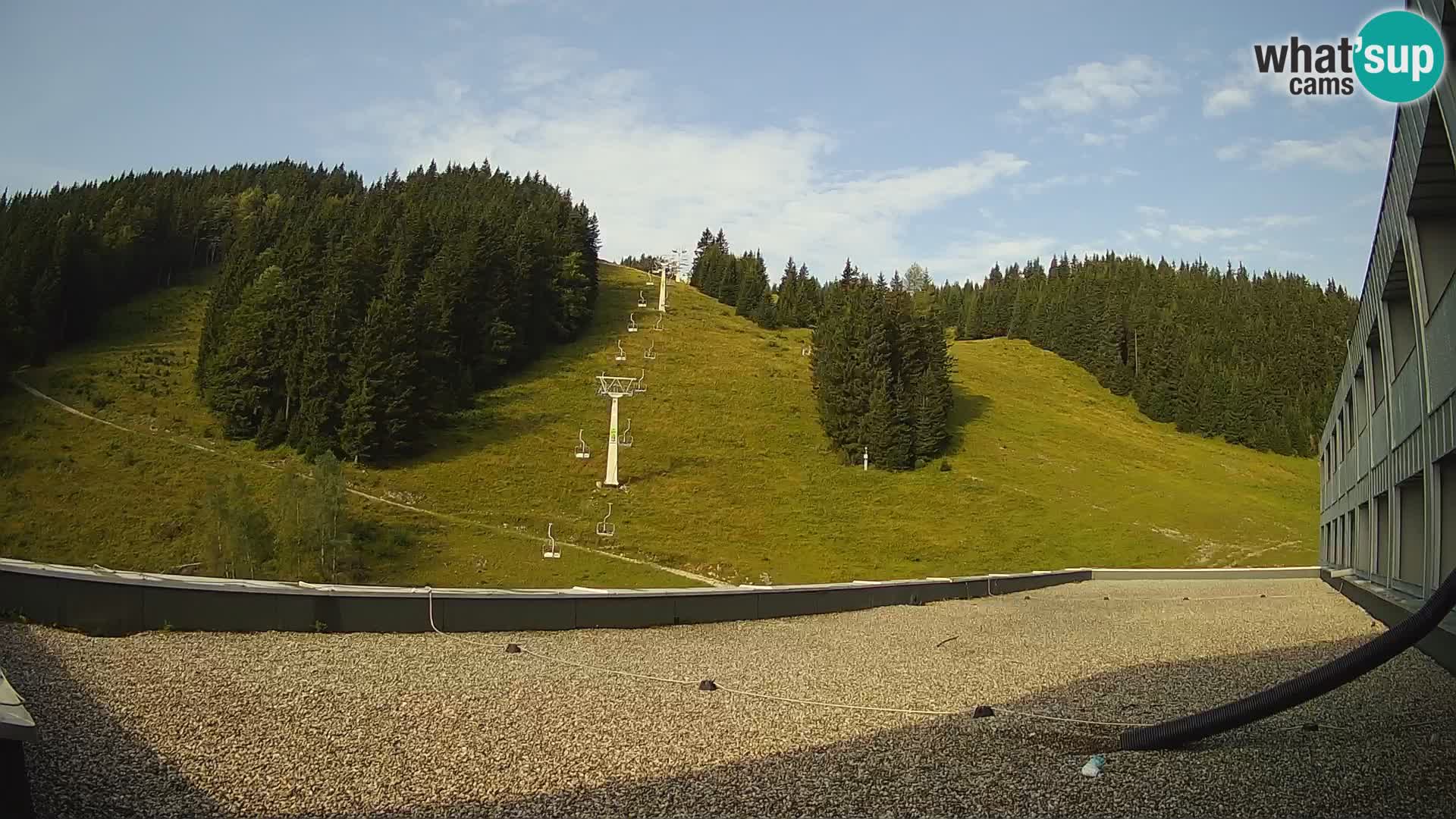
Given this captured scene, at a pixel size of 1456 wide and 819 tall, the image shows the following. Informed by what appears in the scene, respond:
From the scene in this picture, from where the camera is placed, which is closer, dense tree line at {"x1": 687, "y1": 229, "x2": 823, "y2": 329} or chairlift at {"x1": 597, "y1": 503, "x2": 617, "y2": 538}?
chairlift at {"x1": 597, "y1": 503, "x2": 617, "y2": 538}

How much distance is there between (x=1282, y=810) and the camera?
6.31 meters

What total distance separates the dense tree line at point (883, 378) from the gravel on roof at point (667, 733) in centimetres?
4944

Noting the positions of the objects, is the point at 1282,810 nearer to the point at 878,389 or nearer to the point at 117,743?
the point at 117,743

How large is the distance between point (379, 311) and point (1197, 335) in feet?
314

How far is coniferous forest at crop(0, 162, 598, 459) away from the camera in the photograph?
56969 mm

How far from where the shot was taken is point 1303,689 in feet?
24.7

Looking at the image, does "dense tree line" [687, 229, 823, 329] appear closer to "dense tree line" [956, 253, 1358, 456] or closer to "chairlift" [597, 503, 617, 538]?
"dense tree line" [956, 253, 1358, 456]

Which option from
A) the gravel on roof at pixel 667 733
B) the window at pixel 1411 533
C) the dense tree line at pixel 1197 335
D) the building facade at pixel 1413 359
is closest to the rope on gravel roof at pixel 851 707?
the gravel on roof at pixel 667 733

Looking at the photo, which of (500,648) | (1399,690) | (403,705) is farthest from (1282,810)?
(500,648)

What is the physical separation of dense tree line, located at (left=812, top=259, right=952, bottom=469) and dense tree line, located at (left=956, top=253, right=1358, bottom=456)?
33.5 m

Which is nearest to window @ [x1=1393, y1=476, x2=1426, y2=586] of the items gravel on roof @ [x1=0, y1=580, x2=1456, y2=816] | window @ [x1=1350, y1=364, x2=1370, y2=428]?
gravel on roof @ [x1=0, y1=580, x2=1456, y2=816]

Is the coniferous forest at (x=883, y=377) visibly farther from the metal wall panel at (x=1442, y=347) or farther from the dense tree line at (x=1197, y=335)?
the metal wall panel at (x=1442, y=347)

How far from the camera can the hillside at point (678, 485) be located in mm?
41906

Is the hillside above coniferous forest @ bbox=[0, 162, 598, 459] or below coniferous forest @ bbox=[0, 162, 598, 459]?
below
